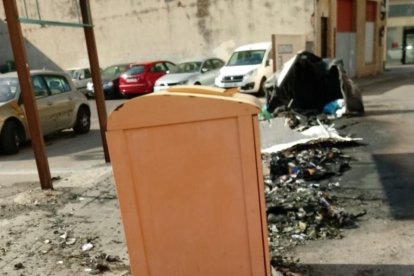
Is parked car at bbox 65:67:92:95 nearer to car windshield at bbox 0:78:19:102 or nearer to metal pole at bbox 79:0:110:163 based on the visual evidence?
car windshield at bbox 0:78:19:102

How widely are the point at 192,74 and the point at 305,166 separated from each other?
12.2m

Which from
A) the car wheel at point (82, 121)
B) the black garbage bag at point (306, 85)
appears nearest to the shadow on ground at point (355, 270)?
the black garbage bag at point (306, 85)

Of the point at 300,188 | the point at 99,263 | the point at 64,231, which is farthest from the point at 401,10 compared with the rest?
the point at 99,263

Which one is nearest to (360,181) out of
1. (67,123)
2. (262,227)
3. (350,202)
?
(350,202)

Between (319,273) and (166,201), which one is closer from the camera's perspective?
(166,201)

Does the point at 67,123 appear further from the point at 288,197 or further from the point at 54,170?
the point at 288,197

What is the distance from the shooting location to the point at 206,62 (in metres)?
18.4

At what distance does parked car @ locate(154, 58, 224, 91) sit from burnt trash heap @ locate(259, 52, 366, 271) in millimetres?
6759

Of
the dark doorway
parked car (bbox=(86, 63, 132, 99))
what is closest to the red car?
parked car (bbox=(86, 63, 132, 99))

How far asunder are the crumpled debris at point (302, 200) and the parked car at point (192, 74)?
10953 mm

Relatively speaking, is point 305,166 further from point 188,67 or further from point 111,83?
point 111,83

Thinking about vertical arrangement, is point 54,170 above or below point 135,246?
below

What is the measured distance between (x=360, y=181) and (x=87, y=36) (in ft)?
14.6

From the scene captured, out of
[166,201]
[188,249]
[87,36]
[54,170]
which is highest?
[87,36]
